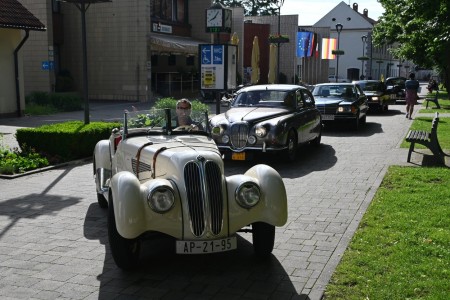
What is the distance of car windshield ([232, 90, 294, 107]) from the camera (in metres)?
12.4

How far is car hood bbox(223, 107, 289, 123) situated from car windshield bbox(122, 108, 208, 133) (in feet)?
15.0

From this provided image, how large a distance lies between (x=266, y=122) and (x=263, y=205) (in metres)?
5.97

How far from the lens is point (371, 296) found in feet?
15.1

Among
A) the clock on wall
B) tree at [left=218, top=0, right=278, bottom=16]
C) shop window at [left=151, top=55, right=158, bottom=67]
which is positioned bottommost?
shop window at [left=151, top=55, right=158, bottom=67]

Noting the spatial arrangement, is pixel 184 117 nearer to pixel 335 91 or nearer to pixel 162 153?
pixel 162 153

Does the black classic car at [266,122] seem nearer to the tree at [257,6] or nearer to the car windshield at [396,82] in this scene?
the car windshield at [396,82]

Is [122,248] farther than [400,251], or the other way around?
[400,251]

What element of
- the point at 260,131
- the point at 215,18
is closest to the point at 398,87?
the point at 215,18

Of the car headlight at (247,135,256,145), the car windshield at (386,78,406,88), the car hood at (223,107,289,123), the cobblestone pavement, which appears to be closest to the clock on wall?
the car hood at (223,107,289,123)

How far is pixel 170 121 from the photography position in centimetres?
647

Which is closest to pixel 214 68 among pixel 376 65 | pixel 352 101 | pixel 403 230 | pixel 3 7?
pixel 352 101

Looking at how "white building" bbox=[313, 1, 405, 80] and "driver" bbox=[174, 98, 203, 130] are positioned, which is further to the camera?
"white building" bbox=[313, 1, 405, 80]

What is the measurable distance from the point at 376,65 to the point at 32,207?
3435 inches

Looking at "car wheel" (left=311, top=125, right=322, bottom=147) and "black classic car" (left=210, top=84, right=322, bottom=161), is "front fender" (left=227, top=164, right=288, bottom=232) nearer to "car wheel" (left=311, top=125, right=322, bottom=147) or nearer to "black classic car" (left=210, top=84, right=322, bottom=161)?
"black classic car" (left=210, top=84, right=322, bottom=161)
